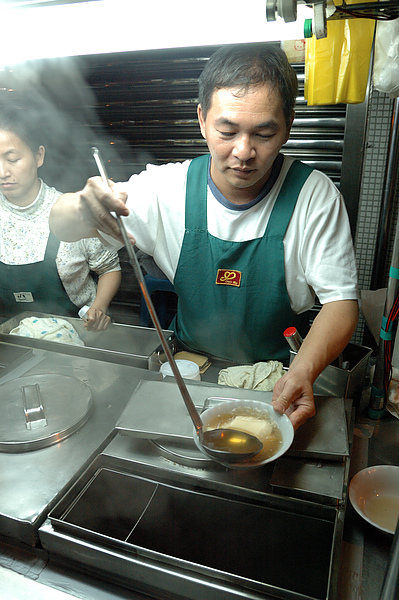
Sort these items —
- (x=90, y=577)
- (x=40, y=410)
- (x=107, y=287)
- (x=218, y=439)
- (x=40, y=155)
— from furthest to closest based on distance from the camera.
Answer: (x=107, y=287) < (x=40, y=155) < (x=40, y=410) < (x=218, y=439) < (x=90, y=577)

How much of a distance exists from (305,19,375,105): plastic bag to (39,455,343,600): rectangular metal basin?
1.40 m

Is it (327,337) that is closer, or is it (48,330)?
(327,337)

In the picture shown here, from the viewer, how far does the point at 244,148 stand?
1.37 metres

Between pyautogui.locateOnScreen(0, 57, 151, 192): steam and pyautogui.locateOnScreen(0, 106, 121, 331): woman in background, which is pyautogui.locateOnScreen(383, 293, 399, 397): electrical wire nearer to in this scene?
pyautogui.locateOnScreen(0, 106, 121, 331): woman in background

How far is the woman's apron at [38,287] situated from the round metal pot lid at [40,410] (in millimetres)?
871

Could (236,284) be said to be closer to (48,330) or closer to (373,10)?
(48,330)

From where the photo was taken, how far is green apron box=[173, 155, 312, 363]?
5.46 feet

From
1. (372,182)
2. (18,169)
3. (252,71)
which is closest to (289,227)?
(252,71)

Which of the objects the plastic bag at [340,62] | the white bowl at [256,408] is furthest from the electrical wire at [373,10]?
the white bowl at [256,408]

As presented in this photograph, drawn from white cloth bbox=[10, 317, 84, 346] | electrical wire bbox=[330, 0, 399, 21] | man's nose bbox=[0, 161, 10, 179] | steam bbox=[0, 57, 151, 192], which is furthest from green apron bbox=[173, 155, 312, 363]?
man's nose bbox=[0, 161, 10, 179]

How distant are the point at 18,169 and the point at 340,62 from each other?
143cm

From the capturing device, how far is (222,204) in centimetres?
172

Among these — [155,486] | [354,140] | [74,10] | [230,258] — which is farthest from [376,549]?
[354,140]

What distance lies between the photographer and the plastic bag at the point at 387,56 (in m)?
1.19
